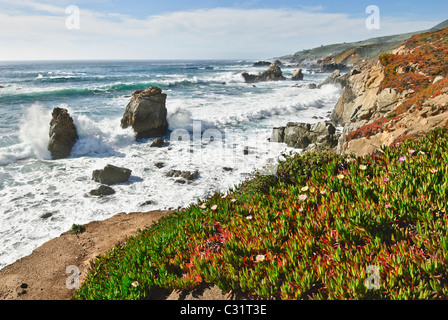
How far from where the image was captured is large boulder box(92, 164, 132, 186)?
12000mm

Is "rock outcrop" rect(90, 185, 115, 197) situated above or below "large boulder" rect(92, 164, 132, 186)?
below

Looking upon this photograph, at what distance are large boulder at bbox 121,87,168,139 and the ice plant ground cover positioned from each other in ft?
47.1

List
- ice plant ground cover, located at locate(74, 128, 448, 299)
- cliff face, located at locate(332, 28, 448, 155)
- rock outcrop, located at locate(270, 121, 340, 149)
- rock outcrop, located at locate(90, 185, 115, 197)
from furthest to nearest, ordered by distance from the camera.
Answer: rock outcrop, located at locate(270, 121, 340, 149) < rock outcrop, located at locate(90, 185, 115, 197) < cliff face, located at locate(332, 28, 448, 155) < ice plant ground cover, located at locate(74, 128, 448, 299)

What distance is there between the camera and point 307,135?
16.4 m

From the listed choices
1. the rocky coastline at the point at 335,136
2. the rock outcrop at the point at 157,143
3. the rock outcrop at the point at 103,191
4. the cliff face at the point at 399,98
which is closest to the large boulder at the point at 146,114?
the rocky coastline at the point at 335,136

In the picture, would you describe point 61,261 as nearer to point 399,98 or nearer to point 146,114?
point 146,114

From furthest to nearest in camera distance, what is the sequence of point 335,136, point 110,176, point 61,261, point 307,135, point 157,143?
1. point 157,143
2. point 307,135
3. point 335,136
4. point 110,176
5. point 61,261

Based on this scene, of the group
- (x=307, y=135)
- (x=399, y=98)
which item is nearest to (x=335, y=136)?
(x=307, y=135)

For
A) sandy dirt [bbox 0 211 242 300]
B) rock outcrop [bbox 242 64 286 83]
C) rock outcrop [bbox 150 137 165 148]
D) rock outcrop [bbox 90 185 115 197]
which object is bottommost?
sandy dirt [bbox 0 211 242 300]

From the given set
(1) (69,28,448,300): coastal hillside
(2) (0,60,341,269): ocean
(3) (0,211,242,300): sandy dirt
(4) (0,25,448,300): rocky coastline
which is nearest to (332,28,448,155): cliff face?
(4) (0,25,448,300): rocky coastline

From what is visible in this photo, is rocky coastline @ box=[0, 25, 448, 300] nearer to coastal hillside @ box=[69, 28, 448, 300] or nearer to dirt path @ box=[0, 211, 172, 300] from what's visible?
dirt path @ box=[0, 211, 172, 300]

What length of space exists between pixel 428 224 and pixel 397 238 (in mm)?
455

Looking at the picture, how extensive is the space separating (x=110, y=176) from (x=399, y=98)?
572 inches

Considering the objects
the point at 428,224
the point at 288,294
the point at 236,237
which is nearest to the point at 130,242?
the point at 236,237
